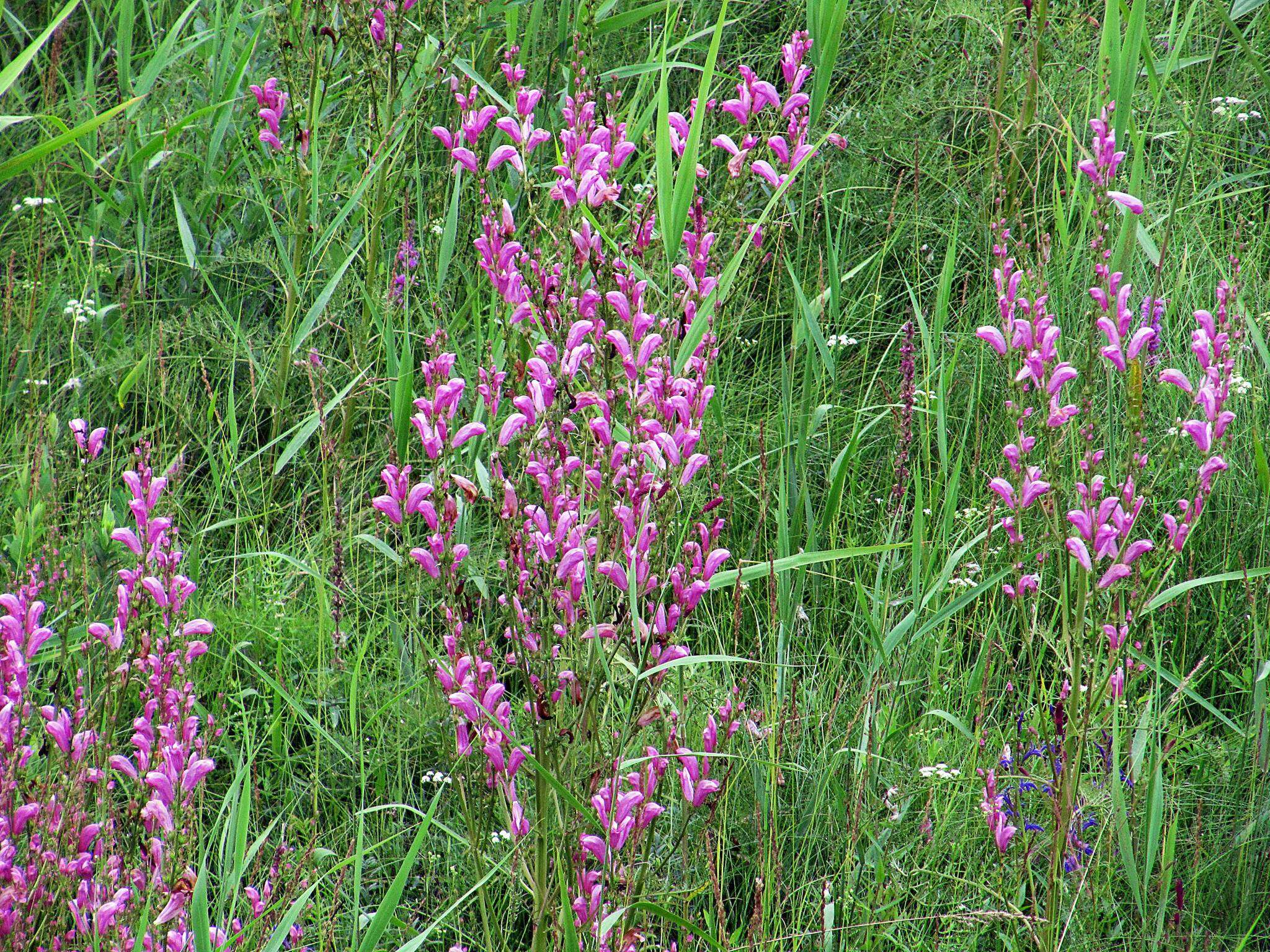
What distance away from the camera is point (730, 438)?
3.14 metres

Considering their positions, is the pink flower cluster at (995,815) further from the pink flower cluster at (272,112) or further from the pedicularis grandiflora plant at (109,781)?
the pink flower cluster at (272,112)

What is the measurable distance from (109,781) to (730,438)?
5.83 ft

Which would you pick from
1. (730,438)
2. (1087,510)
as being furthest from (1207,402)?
(730,438)

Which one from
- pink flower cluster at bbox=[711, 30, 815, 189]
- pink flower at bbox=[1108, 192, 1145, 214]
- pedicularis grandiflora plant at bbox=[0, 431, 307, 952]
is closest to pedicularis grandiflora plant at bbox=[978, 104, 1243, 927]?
pink flower at bbox=[1108, 192, 1145, 214]

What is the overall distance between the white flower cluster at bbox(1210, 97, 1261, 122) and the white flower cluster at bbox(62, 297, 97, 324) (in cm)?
325

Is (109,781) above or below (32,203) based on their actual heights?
below

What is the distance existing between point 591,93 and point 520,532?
105 centimetres

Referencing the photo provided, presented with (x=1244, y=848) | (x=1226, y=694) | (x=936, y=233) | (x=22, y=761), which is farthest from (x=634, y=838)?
(x=936, y=233)

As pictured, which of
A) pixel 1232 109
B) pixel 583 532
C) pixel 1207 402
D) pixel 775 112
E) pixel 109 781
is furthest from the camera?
pixel 1232 109

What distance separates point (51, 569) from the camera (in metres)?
1.94

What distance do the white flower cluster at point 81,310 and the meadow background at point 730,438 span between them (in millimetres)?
15

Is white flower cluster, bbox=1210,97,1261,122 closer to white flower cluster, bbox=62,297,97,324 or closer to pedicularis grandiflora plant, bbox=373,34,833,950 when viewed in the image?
pedicularis grandiflora plant, bbox=373,34,833,950

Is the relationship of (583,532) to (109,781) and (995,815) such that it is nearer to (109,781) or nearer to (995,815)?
(109,781)

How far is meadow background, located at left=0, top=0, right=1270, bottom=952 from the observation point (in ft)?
6.93
